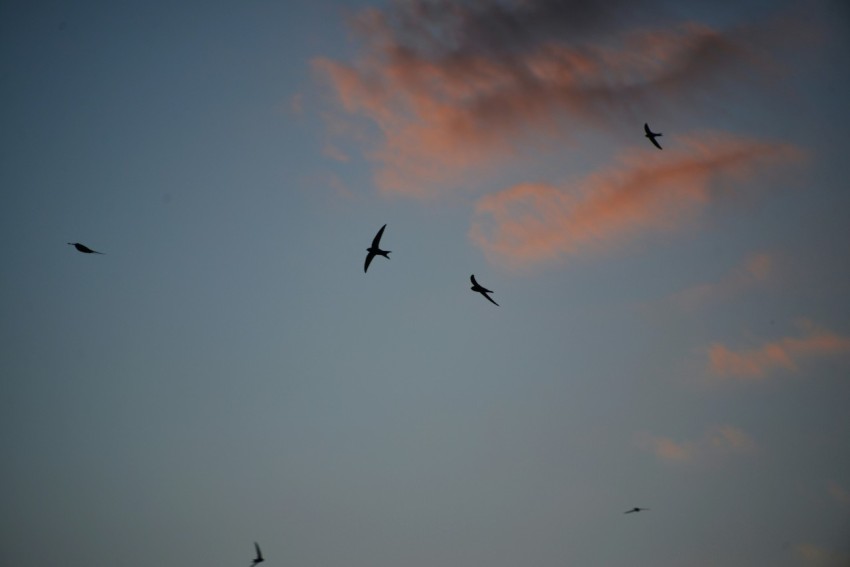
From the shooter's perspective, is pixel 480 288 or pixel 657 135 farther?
pixel 657 135

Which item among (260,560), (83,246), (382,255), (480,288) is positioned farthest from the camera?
→ (260,560)

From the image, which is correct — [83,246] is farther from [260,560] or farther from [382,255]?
[260,560]

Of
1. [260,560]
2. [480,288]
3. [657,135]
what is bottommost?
[260,560]

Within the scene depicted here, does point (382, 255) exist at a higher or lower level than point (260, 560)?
higher

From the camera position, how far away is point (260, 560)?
67.6 metres

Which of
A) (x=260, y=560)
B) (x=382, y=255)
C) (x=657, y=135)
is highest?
(x=657, y=135)

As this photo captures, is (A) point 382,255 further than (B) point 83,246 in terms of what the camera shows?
Yes

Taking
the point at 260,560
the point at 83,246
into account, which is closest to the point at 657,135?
the point at 83,246

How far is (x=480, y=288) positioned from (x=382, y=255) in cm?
1005

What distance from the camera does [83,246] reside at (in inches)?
1809

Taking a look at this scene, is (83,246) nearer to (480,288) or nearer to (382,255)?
(382,255)

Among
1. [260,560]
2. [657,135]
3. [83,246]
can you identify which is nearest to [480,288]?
[657,135]

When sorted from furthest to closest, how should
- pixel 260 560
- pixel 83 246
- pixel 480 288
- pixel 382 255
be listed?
pixel 260 560, pixel 382 255, pixel 480 288, pixel 83 246

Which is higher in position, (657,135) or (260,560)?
(657,135)
